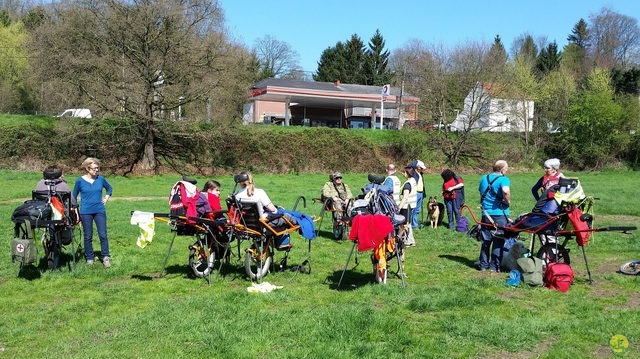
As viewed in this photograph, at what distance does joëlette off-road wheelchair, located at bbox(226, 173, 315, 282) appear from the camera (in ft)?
26.9

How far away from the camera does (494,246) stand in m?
9.32

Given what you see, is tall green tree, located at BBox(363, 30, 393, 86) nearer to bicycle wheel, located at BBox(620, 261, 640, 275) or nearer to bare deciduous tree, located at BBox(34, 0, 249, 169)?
bare deciduous tree, located at BBox(34, 0, 249, 169)

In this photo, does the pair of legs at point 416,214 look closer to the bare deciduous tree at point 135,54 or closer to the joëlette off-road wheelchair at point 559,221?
the joëlette off-road wheelchair at point 559,221

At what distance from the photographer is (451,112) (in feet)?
129

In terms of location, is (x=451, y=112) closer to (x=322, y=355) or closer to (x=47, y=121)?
(x=47, y=121)

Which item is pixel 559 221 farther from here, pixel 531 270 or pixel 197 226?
pixel 197 226

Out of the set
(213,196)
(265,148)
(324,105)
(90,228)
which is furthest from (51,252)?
(324,105)

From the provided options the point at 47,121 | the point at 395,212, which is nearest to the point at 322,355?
the point at 395,212

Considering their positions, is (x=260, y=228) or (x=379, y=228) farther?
(x=260, y=228)

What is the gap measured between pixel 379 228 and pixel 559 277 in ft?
8.46

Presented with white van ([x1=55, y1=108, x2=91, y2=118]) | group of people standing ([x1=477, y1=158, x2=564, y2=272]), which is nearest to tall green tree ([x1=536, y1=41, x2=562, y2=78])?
white van ([x1=55, y1=108, x2=91, y2=118])

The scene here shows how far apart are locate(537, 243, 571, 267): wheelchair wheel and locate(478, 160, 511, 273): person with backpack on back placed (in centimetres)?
71

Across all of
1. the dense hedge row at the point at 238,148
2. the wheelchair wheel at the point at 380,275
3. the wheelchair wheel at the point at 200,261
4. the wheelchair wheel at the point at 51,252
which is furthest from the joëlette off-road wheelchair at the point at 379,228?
the dense hedge row at the point at 238,148

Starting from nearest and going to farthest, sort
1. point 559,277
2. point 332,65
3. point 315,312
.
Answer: point 315,312 < point 559,277 < point 332,65
